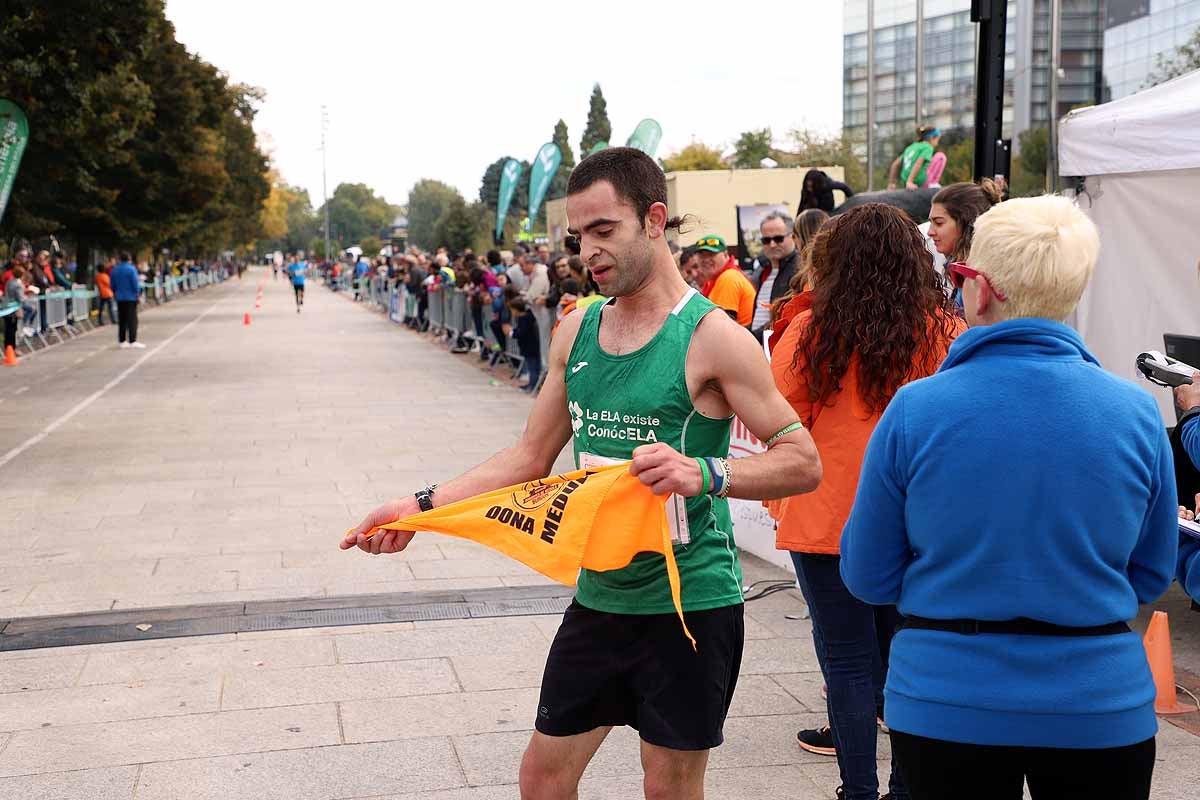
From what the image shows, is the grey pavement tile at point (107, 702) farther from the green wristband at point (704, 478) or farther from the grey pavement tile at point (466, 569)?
the green wristband at point (704, 478)

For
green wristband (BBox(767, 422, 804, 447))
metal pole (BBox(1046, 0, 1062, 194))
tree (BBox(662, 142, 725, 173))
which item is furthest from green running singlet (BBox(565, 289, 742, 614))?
tree (BBox(662, 142, 725, 173))

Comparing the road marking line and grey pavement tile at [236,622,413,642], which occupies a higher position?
grey pavement tile at [236,622,413,642]

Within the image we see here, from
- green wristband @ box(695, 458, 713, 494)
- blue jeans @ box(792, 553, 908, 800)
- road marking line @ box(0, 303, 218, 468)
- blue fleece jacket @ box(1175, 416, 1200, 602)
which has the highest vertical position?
green wristband @ box(695, 458, 713, 494)

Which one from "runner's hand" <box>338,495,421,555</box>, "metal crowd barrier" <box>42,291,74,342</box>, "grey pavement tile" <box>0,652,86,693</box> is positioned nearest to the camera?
"runner's hand" <box>338,495,421,555</box>

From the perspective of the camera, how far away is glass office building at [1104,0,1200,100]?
101ft

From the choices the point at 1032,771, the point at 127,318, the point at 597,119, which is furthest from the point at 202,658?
the point at 597,119

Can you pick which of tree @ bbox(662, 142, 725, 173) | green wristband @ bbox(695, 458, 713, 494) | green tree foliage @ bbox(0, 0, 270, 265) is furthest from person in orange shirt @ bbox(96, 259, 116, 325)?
tree @ bbox(662, 142, 725, 173)

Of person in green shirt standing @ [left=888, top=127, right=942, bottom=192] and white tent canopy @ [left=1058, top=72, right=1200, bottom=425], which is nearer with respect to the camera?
white tent canopy @ [left=1058, top=72, right=1200, bottom=425]

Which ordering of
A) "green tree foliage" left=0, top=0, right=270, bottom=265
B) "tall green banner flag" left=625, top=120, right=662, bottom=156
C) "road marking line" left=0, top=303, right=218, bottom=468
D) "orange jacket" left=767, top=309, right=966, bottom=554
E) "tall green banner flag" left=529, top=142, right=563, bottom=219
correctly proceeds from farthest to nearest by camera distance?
"tall green banner flag" left=529, top=142, right=563, bottom=219
"tall green banner flag" left=625, top=120, right=662, bottom=156
"green tree foliage" left=0, top=0, right=270, bottom=265
"road marking line" left=0, top=303, right=218, bottom=468
"orange jacket" left=767, top=309, right=966, bottom=554

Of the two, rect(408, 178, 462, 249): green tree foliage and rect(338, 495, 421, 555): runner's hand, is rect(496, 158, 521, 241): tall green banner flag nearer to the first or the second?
rect(338, 495, 421, 555): runner's hand

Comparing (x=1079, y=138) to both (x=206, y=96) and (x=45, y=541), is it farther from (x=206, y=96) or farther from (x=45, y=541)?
(x=206, y=96)

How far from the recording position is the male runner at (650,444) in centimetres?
281

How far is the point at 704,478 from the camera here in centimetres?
259

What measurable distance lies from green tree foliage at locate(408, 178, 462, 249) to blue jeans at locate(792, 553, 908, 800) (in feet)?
425
